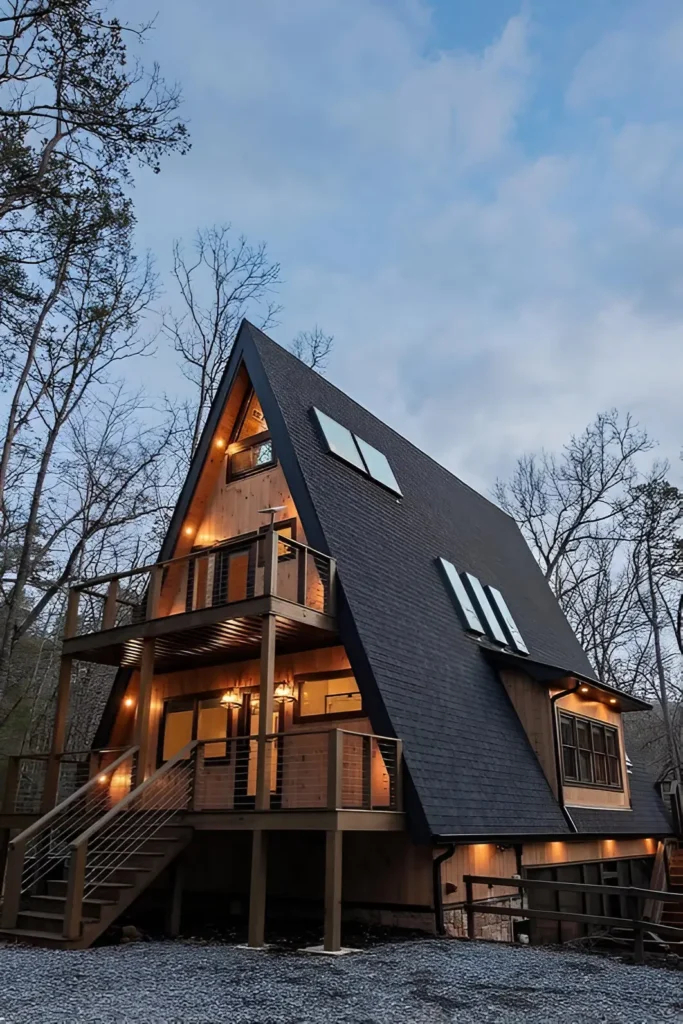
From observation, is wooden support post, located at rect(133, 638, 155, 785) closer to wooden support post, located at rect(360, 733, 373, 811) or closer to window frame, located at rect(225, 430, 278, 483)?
window frame, located at rect(225, 430, 278, 483)

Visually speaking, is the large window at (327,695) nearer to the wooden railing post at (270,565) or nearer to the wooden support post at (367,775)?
the wooden support post at (367,775)

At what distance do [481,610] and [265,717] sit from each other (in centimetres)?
652

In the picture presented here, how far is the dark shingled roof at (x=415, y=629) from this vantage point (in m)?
10.0

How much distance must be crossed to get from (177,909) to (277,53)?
16058 millimetres

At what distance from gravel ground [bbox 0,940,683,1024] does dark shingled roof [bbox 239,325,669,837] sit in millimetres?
1758

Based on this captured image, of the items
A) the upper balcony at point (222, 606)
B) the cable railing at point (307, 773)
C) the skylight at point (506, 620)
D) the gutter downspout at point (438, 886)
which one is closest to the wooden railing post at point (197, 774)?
the cable railing at point (307, 773)

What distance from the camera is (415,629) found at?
11.9 m

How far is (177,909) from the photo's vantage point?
9523mm

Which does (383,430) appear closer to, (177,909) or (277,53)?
(277,53)

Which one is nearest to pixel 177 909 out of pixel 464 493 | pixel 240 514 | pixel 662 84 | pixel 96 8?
pixel 240 514

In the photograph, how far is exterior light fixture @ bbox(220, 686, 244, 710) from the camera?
12086mm

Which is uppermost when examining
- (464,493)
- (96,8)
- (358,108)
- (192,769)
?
(358,108)

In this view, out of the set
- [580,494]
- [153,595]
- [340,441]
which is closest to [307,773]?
[153,595]

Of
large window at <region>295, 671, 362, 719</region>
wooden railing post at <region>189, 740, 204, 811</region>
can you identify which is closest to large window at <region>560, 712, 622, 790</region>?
large window at <region>295, 671, 362, 719</region>
